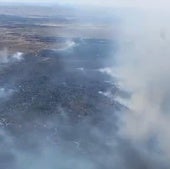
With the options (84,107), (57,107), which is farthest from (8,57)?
(84,107)

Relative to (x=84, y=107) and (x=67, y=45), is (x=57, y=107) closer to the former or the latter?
(x=84, y=107)

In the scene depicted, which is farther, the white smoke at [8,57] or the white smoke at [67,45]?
the white smoke at [67,45]

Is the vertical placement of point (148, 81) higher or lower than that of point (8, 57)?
higher

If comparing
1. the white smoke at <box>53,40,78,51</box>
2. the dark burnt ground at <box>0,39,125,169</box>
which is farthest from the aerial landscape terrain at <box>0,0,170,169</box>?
the white smoke at <box>53,40,78,51</box>

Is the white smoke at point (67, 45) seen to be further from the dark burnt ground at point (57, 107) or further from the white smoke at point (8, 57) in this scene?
the dark burnt ground at point (57, 107)

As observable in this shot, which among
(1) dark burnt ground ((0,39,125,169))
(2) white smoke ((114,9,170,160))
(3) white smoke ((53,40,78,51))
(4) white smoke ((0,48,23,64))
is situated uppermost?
(2) white smoke ((114,9,170,160))

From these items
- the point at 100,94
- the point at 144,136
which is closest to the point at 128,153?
the point at 144,136

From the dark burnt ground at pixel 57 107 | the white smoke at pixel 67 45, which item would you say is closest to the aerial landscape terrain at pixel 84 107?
the dark burnt ground at pixel 57 107

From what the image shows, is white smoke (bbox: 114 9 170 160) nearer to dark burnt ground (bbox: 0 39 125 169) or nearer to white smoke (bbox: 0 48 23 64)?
dark burnt ground (bbox: 0 39 125 169)

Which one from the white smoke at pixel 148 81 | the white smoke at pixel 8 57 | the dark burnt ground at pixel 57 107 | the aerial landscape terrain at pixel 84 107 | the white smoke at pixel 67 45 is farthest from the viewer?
the white smoke at pixel 67 45
